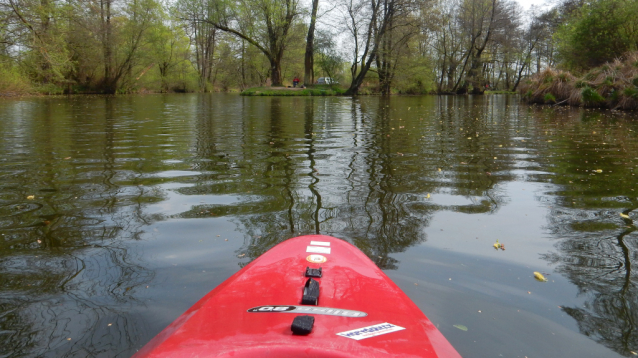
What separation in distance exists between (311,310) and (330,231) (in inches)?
77.8

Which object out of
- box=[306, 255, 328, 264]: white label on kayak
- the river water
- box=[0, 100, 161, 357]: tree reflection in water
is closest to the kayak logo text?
box=[306, 255, 328, 264]: white label on kayak

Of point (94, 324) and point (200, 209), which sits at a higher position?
point (200, 209)

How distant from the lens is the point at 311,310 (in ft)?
5.03

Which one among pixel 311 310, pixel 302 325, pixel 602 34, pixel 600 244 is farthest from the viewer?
pixel 602 34

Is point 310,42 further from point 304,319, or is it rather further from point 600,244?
point 304,319

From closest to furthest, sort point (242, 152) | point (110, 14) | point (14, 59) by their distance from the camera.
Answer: point (242, 152)
point (14, 59)
point (110, 14)

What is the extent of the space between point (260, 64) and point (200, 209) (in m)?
40.1

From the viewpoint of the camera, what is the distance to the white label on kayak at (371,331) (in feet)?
4.42

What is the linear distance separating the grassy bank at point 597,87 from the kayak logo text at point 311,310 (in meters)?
16.7

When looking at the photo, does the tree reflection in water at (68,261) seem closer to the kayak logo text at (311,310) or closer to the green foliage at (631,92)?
the kayak logo text at (311,310)

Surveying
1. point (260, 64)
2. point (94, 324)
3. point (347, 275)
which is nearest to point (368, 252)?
point (347, 275)

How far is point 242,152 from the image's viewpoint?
22.7 ft

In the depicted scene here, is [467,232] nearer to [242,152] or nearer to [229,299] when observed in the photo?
[229,299]

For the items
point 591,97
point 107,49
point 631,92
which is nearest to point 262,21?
point 107,49
